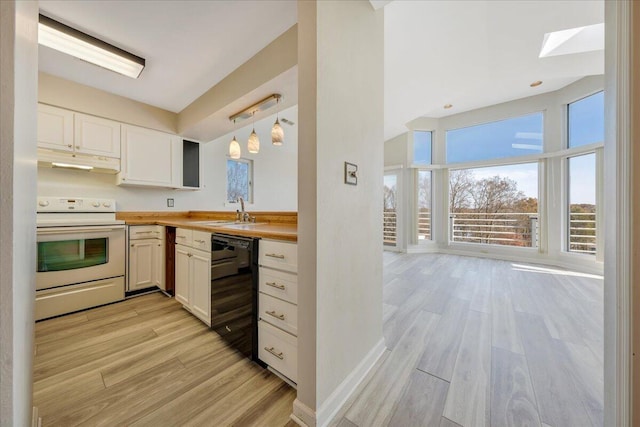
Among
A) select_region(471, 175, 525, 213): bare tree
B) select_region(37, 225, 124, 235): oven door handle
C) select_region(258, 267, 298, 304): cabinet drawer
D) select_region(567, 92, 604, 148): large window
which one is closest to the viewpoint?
select_region(258, 267, 298, 304): cabinet drawer

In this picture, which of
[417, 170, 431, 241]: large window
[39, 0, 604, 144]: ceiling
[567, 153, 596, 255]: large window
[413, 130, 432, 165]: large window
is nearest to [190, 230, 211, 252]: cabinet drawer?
[39, 0, 604, 144]: ceiling

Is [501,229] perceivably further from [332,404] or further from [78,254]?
[78,254]

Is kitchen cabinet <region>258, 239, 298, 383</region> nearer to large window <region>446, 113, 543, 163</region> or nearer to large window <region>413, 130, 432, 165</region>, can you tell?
large window <region>413, 130, 432, 165</region>

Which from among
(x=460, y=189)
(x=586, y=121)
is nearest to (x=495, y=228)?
(x=460, y=189)

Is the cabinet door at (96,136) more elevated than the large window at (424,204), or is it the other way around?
the cabinet door at (96,136)

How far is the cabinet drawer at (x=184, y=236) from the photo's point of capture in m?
2.14

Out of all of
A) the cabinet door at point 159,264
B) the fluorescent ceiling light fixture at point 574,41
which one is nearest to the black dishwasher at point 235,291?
the cabinet door at point 159,264

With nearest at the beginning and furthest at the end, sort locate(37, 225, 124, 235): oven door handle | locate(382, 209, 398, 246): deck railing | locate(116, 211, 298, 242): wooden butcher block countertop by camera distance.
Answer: locate(116, 211, 298, 242): wooden butcher block countertop → locate(37, 225, 124, 235): oven door handle → locate(382, 209, 398, 246): deck railing

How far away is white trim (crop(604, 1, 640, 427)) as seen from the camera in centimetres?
74

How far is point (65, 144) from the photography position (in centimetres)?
244

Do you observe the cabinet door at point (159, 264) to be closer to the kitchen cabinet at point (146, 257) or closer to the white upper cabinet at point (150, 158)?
the kitchen cabinet at point (146, 257)

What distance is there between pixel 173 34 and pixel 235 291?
211 centimetres

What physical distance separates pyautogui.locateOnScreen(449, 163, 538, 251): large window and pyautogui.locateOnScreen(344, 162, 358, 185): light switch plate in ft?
16.2

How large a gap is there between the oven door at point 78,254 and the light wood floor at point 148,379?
0.42 m
